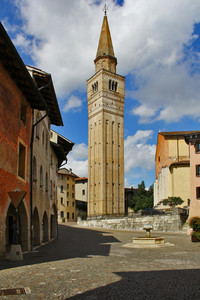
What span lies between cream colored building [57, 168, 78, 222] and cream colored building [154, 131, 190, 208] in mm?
32811

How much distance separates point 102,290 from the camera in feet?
21.7

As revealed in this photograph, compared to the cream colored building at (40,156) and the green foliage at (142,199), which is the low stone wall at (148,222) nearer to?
the cream colored building at (40,156)

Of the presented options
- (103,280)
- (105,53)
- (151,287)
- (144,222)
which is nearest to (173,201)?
(144,222)

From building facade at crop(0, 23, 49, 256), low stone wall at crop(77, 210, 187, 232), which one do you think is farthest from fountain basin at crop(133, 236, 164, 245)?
low stone wall at crop(77, 210, 187, 232)

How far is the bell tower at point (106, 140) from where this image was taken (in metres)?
76.0

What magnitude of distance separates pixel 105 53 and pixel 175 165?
45.8 metres

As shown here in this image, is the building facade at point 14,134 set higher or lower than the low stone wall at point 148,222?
higher

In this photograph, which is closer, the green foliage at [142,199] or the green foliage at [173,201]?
the green foliage at [173,201]

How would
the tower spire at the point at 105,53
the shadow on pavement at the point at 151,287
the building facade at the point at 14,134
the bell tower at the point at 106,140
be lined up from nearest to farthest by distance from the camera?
1. the shadow on pavement at the point at 151,287
2. the building facade at the point at 14,134
3. the bell tower at the point at 106,140
4. the tower spire at the point at 105,53

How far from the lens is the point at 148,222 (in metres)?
40.2

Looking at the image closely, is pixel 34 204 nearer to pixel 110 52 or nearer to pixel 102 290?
pixel 102 290

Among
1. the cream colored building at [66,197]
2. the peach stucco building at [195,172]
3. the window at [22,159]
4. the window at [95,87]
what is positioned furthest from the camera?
the window at [95,87]

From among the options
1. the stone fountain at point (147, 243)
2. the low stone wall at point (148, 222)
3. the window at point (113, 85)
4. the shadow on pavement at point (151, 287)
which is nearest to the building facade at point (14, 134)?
the shadow on pavement at point (151, 287)

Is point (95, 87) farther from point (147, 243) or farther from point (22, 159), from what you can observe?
point (22, 159)
